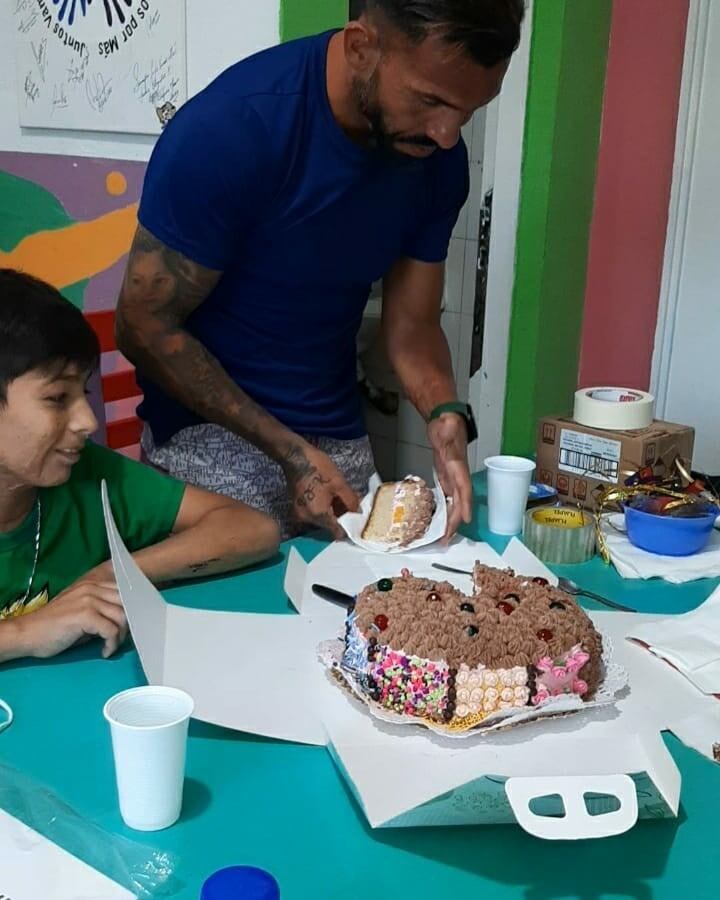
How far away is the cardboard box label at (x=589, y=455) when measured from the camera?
1.75 metres

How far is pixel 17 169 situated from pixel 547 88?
160 centimetres

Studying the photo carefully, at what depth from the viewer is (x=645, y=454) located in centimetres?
173

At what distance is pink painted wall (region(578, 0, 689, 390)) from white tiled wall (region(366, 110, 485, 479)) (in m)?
0.27

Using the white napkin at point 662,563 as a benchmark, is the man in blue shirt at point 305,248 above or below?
above

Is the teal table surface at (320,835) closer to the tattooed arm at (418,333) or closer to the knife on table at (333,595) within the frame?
the knife on table at (333,595)

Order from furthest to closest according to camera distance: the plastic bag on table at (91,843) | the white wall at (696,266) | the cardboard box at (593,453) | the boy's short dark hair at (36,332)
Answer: the white wall at (696,266), the cardboard box at (593,453), the boy's short dark hair at (36,332), the plastic bag on table at (91,843)

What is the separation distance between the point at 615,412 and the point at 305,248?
64 centimetres

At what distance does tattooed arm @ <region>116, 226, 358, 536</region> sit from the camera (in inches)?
58.9
